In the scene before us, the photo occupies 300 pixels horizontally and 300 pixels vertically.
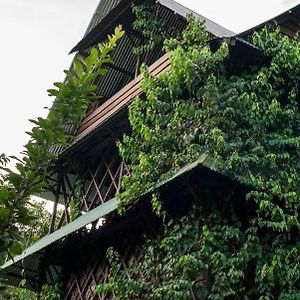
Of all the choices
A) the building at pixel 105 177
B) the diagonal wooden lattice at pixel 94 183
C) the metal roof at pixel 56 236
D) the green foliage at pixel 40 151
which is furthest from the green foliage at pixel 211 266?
the green foliage at pixel 40 151

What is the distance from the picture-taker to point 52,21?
36.6ft

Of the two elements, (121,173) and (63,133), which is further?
(121,173)

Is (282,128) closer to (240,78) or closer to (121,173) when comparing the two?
(240,78)

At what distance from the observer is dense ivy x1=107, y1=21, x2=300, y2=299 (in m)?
6.29

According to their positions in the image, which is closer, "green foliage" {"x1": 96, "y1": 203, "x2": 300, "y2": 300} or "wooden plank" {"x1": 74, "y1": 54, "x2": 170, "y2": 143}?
"green foliage" {"x1": 96, "y1": 203, "x2": 300, "y2": 300}

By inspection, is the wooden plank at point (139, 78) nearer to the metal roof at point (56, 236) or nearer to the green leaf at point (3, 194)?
the metal roof at point (56, 236)

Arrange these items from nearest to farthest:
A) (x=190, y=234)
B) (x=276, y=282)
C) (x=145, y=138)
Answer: (x=276, y=282)
(x=190, y=234)
(x=145, y=138)

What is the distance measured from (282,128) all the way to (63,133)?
576 centimetres

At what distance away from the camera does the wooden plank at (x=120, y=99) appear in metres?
8.92

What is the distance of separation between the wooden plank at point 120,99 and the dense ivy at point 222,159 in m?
0.95

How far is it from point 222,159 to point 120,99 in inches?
145

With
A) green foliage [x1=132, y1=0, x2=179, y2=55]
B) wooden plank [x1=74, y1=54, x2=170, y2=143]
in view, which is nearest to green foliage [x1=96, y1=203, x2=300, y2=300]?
wooden plank [x1=74, y1=54, x2=170, y2=143]

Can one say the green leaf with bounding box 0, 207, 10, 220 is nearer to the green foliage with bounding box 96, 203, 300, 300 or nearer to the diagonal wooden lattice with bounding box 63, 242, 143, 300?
the green foliage with bounding box 96, 203, 300, 300

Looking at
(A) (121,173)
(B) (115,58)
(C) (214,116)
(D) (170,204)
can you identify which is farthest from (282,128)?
(B) (115,58)
